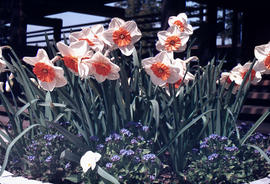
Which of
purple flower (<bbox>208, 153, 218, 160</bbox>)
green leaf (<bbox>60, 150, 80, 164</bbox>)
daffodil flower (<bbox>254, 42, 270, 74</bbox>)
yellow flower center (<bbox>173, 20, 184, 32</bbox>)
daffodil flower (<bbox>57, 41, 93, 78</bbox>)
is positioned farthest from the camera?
yellow flower center (<bbox>173, 20, 184, 32</bbox>)

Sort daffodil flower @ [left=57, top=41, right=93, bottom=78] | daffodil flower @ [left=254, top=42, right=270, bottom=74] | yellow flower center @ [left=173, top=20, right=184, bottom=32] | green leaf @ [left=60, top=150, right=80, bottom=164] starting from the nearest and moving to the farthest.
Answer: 1. daffodil flower @ [left=57, top=41, right=93, bottom=78]
2. green leaf @ [left=60, top=150, right=80, bottom=164]
3. daffodil flower @ [left=254, top=42, right=270, bottom=74]
4. yellow flower center @ [left=173, top=20, right=184, bottom=32]

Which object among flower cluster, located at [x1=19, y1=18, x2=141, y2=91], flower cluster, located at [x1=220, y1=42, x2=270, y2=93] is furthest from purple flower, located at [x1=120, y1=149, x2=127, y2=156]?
flower cluster, located at [x1=220, y1=42, x2=270, y2=93]

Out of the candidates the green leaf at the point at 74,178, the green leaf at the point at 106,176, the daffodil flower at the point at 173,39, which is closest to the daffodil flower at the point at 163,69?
the daffodil flower at the point at 173,39

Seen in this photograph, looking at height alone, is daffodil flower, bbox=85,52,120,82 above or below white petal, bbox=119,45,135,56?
below

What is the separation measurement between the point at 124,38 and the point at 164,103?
46 centimetres

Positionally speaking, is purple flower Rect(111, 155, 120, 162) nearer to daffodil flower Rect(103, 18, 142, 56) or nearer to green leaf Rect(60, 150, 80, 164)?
green leaf Rect(60, 150, 80, 164)

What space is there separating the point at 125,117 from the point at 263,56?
2.57 feet

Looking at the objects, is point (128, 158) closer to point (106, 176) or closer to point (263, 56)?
point (106, 176)

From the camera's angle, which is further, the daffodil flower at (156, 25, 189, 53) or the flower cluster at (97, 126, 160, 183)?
the daffodil flower at (156, 25, 189, 53)

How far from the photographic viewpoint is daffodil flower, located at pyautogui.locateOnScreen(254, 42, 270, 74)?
180cm

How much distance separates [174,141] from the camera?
1812 mm

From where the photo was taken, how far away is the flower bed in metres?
1.58

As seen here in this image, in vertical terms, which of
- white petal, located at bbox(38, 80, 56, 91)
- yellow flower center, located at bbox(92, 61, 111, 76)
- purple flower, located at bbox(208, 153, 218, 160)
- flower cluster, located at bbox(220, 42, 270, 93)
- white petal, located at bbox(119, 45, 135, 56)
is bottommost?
purple flower, located at bbox(208, 153, 218, 160)

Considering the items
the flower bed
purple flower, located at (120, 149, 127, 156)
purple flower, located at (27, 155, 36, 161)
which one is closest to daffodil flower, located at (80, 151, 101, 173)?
the flower bed
